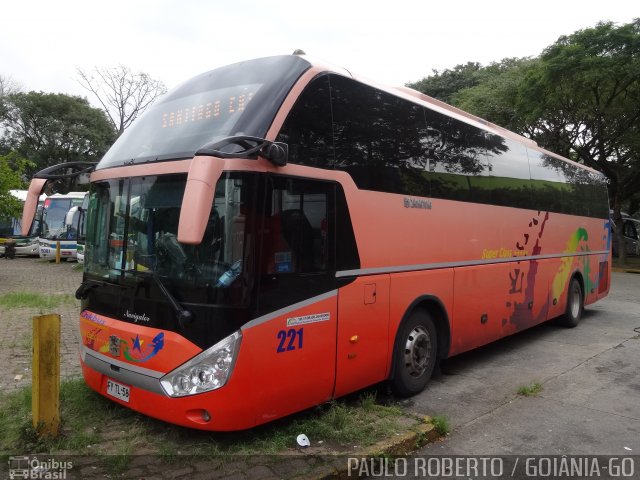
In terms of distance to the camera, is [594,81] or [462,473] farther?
[594,81]

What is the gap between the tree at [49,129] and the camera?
37.1 metres

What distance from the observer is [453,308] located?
5.75 meters

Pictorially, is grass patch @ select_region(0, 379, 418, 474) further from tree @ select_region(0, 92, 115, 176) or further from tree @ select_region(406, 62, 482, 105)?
tree @ select_region(0, 92, 115, 176)

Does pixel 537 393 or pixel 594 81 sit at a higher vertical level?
pixel 594 81

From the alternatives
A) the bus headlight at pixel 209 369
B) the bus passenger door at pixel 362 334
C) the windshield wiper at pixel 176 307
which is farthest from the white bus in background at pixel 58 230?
the bus headlight at pixel 209 369

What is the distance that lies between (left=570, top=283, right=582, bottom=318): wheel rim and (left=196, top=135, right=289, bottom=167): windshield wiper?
770 cm

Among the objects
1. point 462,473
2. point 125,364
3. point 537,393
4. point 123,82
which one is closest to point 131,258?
point 125,364

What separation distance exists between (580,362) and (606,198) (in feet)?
18.5

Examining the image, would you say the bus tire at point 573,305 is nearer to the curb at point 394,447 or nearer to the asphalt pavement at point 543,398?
the asphalt pavement at point 543,398

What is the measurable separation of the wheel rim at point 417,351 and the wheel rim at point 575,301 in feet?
17.0

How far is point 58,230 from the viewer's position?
22328 mm

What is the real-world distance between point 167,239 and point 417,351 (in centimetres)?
290

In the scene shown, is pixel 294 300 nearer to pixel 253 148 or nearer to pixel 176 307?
pixel 176 307

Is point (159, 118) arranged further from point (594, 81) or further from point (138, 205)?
point (594, 81)
